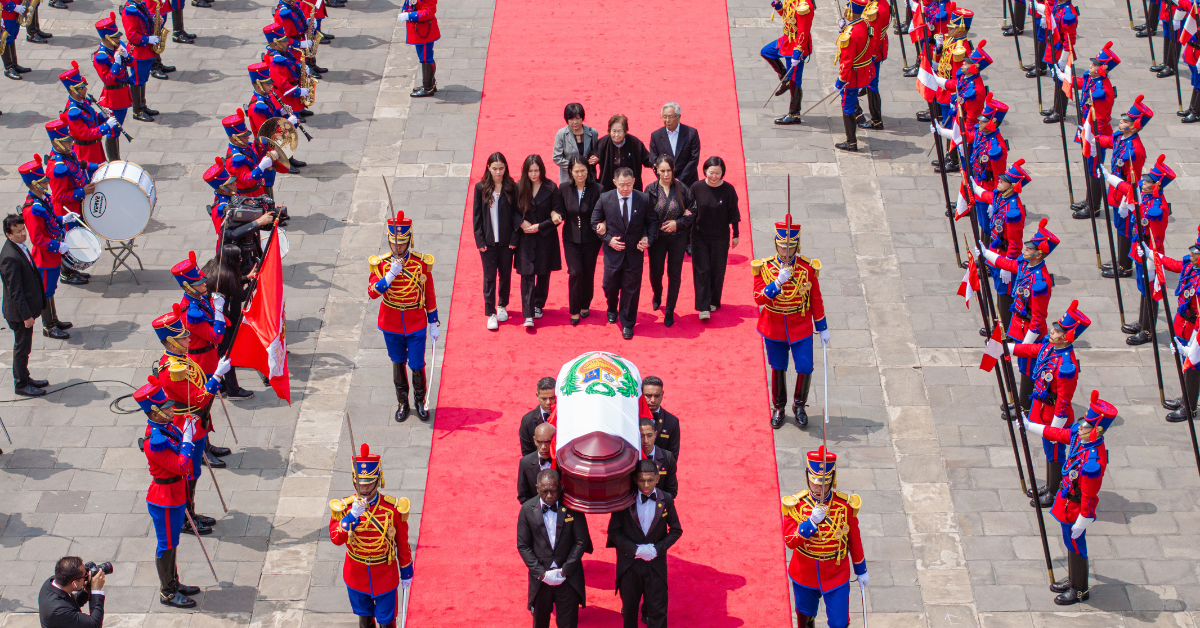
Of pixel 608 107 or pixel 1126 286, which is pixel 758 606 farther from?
pixel 608 107

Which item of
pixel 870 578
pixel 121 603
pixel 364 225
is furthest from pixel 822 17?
pixel 121 603

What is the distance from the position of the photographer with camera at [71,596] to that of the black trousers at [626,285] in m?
6.21

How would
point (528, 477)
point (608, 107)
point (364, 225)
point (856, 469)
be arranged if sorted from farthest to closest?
1. point (608, 107)
2. point (364, 225)
3. point (856, 469)
4. point (528, 477)

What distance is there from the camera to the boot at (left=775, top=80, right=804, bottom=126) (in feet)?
59.8

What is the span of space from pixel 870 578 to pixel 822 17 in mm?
11932

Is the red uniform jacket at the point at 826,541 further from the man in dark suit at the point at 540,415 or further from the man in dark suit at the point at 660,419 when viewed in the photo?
the man in dark suit at the point at 540,415

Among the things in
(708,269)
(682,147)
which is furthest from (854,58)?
(708,269)

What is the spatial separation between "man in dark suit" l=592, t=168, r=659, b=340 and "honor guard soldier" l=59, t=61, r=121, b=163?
6.67m

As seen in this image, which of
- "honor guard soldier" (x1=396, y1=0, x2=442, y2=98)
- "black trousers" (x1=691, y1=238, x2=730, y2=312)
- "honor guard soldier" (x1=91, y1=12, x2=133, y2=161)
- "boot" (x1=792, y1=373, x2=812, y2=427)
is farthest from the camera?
"honor guard soldier" (x1=396, y1=0, x2=442, y2=98)

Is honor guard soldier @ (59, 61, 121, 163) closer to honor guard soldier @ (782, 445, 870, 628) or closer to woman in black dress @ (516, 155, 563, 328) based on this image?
woman in black dress @ (516, 155, 563, 328)

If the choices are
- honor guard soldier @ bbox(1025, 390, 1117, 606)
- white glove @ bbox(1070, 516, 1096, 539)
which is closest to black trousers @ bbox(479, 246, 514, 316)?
honor guard soldier @ bbox(1025, 390, 1117, 606)

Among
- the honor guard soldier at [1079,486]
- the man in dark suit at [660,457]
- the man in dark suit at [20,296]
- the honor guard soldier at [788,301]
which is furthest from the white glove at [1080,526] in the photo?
the man in dark suit at [20,296]

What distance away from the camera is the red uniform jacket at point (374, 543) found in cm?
1000

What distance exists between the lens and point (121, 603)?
11.2 m
